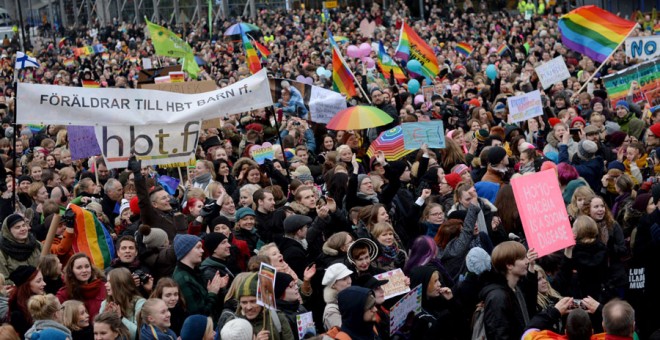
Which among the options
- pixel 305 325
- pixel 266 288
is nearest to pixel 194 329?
pixel 266 288

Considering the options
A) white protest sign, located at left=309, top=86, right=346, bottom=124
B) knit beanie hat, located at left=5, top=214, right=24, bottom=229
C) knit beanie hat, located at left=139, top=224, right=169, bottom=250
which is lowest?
white protest sign, located at left=309, top=86, right=346, bottom=124

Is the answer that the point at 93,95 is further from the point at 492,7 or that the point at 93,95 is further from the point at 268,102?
the point at 492,7

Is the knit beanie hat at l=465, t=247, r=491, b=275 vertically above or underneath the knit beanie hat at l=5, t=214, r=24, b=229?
above

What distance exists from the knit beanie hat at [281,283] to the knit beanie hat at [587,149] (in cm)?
453

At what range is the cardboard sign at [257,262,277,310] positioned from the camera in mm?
6238

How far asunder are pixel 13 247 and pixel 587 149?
203 inches

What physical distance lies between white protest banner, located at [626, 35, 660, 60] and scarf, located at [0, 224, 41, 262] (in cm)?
1092

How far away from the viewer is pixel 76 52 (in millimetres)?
33312

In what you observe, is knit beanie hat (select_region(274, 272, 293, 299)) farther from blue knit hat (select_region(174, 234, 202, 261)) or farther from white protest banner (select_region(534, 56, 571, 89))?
white protest banner (select_region(534, 56, 571, 89))

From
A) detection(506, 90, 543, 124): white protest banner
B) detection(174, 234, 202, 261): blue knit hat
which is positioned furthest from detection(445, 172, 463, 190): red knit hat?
detection(506, 90, 543, 124): white protest banner

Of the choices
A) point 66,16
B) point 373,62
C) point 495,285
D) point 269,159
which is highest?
point 495,285

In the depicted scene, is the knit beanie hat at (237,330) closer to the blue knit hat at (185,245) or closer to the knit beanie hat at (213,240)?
the blue knit hat at (185,245)

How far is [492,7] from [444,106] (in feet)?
96.2

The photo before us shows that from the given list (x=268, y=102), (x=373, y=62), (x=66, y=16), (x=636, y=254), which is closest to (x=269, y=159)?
(x=268, y=102)
